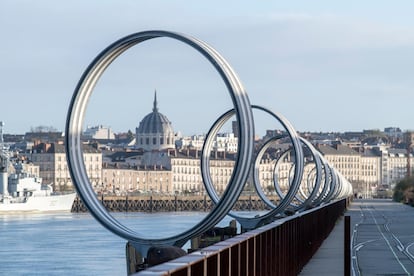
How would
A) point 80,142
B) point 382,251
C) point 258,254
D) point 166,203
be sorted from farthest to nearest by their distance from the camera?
point 166,203 → point 382,251 → point 80,142 → point 258,254

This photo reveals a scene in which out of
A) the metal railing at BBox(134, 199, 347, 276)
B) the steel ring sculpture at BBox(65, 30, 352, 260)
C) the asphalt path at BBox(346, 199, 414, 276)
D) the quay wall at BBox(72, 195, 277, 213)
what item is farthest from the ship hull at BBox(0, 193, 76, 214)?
the steel ring sculpture at BBox(65, 30, 352, 260)

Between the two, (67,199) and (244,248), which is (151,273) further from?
(67,199)

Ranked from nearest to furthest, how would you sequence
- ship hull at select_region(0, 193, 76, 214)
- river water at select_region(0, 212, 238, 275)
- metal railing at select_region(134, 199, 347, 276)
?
metal railing at select_region(134, 199, 347, 276) < river water at select_region(0, 212, 238, 275) < ship hull at select_region(0, 193, 76, 214)

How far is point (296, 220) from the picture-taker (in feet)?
92.9

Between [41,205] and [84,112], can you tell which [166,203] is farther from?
[84,112]

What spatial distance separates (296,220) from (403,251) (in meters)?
9.79

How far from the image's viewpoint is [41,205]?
14375cm

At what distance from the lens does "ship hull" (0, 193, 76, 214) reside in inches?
5522

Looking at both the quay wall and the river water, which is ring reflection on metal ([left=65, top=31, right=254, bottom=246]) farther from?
the quay wall

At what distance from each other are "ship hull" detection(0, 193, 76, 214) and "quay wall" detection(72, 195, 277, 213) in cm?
2244

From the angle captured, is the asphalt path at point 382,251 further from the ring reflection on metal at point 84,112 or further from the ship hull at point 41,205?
the ship hull at point 41,205

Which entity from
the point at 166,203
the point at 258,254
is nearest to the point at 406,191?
the point at 166,203

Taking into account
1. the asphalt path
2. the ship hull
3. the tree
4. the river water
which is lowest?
the river water

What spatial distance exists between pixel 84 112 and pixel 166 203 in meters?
162
